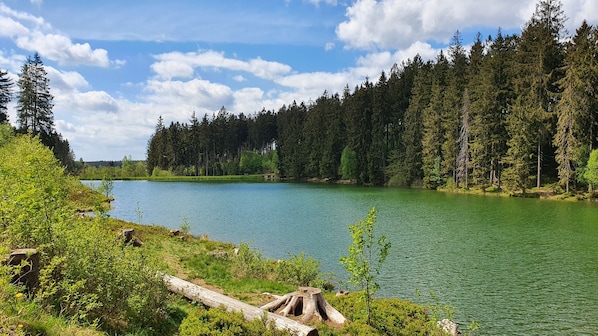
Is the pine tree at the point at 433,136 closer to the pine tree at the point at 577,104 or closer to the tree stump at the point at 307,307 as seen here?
the pine tree at the point at 577,104

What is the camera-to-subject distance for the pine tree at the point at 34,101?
48.7 metres

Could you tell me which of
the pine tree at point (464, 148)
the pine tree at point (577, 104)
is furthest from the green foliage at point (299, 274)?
the pine tree at point (464, 148)

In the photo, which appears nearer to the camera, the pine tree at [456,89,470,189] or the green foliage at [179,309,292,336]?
the green foliage at [179,309,292,336]

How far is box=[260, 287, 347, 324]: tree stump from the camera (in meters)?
7.70

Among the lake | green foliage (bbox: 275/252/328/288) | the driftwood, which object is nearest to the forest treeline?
the lake

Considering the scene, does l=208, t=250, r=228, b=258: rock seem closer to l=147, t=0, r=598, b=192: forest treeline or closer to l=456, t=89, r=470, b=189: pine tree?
l=147, t=0, r=598, b=192: forest treeline

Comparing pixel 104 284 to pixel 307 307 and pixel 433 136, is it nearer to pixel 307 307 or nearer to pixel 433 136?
pixel 307 307

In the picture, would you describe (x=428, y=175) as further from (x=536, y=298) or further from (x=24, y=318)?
(x=24, y=318)

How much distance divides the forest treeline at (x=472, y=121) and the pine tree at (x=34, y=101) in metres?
47.3

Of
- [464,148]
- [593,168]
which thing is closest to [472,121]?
[464,148]

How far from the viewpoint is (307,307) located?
783 cm

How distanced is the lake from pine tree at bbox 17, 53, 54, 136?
25.8 metres

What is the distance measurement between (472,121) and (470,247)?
36.6 metres

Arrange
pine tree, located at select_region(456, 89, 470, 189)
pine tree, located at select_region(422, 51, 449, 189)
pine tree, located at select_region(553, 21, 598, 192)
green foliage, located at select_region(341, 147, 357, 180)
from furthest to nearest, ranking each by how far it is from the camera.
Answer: green foliage, located at select_region(341, 147, 357, 180)
pine tree, located at select_region(422, 51, 449, 189)
pine tree, located at select_region(456, 89, 470, 189)
pine tree, located at select_region(553, 21, 598, 192)
